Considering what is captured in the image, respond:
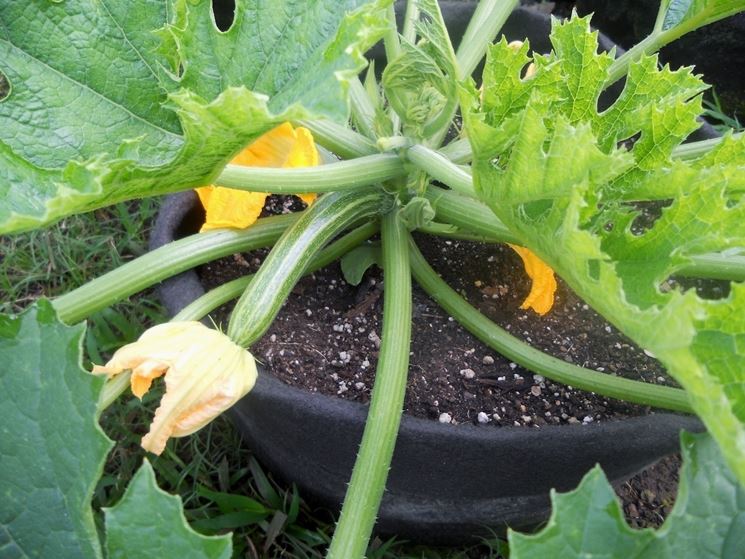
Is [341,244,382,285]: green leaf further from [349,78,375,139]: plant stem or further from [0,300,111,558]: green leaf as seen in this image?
[0,300,111,558]: green leaf

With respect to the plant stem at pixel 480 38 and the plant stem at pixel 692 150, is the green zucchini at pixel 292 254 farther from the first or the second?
the plant stem at pixel 692 150

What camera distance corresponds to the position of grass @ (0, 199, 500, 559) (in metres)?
1.45

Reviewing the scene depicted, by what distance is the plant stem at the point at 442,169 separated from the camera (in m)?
0.98

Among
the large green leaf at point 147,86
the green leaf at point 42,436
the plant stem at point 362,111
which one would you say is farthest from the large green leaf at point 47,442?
the plant stem at point 362,111

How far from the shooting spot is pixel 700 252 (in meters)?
0.78

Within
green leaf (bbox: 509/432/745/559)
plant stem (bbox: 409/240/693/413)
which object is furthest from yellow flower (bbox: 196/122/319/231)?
green leaf (bbox: 509/432/745/559)

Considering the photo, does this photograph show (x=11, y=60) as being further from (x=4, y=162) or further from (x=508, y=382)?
(x=508, y=382)

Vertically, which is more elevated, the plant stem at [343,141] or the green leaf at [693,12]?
the green leaf at [693,12]

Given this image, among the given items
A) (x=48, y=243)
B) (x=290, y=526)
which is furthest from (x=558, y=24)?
(x=48, y=243)

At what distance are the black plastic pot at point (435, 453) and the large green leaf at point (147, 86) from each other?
0.28 metres

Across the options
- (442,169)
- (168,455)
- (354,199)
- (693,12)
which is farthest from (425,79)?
(168,455)

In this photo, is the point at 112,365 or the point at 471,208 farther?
the point at 471,208

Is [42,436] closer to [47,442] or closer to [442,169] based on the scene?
[47,442]

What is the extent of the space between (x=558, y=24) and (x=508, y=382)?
558 millimetres
